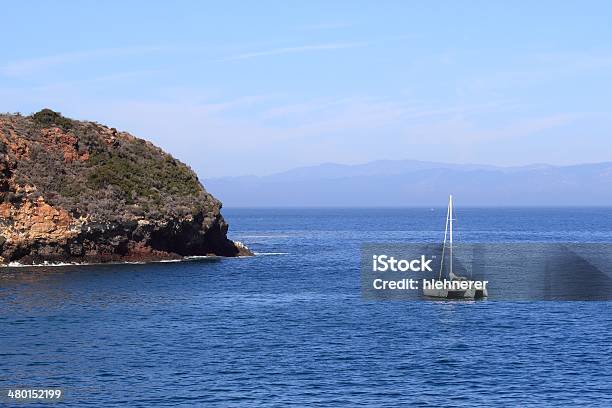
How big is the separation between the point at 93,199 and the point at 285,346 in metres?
60.3

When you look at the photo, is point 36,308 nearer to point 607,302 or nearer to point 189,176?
point 607,302

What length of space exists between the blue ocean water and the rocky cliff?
1123cm

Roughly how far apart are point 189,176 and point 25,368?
80.0m

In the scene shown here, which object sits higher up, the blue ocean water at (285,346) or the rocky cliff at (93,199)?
the rocky cliff at (93,199)

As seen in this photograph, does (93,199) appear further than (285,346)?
Yes

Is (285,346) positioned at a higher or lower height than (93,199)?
lower

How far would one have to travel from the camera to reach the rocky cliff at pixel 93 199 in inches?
3986

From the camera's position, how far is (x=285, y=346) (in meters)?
54.3

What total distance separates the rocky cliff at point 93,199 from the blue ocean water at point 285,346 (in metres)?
11.2

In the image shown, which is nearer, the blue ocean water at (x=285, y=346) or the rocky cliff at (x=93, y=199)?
the blue ocean water at (x=285, y=346)

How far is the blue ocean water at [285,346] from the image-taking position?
1674 inches

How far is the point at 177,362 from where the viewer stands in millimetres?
49375

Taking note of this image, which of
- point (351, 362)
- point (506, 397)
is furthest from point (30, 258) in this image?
point (506, 397)

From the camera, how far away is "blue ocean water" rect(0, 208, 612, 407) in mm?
42531
